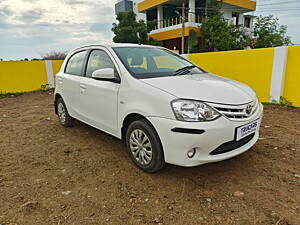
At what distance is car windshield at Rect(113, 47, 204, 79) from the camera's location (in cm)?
276

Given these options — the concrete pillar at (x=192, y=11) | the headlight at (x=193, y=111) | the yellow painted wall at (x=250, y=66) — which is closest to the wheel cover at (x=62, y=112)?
the headlight at (x=193, y=111)

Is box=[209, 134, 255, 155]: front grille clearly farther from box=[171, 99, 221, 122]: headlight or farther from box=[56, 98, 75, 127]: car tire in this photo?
box=[56, 98, 75, 127]: car tire

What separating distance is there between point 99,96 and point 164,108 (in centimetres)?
122

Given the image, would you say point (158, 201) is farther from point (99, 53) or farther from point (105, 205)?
point (99, 53)

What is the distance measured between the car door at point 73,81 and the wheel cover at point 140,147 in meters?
1.47

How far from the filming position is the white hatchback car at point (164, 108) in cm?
211

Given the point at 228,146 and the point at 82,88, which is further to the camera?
the point at 82,88

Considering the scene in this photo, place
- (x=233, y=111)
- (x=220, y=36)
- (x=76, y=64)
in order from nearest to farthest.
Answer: (x=233, y=111), (x=76, y=64), (x=220, y=36)

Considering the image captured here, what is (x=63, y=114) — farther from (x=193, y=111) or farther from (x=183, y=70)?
(x=193, y=111)

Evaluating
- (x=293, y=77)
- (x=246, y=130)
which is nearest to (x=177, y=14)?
(x=293, y=77)

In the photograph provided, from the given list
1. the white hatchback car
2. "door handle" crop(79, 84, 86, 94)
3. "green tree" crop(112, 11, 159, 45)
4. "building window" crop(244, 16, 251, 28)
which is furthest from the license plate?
"building window" crop(244, 16, 251, 28)

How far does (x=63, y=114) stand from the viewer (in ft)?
14.1

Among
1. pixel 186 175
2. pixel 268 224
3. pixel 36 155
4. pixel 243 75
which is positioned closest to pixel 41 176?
pixel 36 155

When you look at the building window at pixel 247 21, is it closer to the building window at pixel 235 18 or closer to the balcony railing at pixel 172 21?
the building window at pixel 235 18
